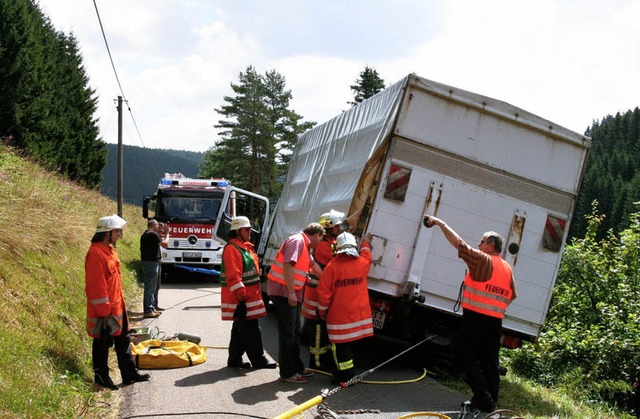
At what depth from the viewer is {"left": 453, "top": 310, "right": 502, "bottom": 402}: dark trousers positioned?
5613 millimetres

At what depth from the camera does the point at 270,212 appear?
A: 14430mm

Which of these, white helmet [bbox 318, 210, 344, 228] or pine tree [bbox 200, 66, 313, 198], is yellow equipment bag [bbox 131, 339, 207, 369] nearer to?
white helmet [bbox 318, 210, 344, 228]

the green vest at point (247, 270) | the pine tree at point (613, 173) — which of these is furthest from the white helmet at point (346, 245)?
the pine tree at point (613, 173)

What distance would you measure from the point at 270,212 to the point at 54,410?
10.1 m

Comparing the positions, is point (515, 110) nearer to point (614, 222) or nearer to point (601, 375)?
point (601, 375)

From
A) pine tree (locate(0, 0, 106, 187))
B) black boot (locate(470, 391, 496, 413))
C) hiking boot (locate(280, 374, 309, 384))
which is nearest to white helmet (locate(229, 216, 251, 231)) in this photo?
hiking boot (locate(280, 374, 309, 384))

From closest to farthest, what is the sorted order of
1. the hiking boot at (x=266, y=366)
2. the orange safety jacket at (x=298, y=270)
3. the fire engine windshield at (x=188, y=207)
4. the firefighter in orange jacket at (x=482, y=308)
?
the firefighter in orange jacket at (x=482, y=308) < the orange safety jacket at (x=298, y=270) < the hiking boot at (x=266, y=366) < the fire engine windshield at (x=188, y=207)

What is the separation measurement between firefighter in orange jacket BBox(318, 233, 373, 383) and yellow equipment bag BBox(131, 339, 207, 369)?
1.74m

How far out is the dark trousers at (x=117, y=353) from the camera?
18.9ft

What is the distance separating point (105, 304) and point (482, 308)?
350 centimetres

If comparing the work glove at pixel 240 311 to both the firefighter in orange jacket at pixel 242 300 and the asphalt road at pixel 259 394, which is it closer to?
the firefighter in orange jacket at pixel 242 300

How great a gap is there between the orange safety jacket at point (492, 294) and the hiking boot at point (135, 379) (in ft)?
10.7

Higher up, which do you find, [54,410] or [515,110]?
[515,110]

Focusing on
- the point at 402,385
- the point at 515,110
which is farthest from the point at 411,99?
the point at 402,385
